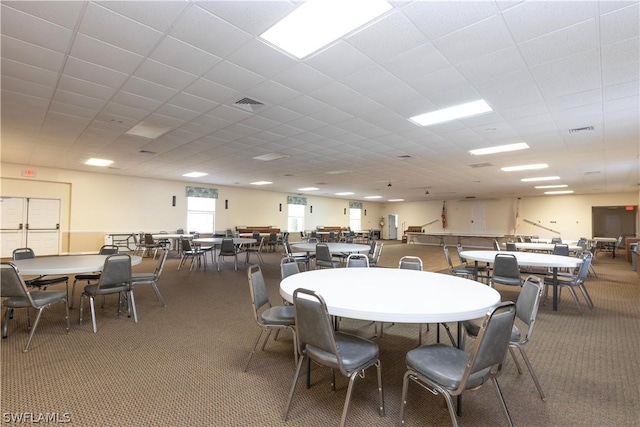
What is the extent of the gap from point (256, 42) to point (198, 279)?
5079mm

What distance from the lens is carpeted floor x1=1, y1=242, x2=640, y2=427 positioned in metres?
1.96

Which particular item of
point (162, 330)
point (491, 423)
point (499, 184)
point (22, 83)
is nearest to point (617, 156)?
point (499, 184)

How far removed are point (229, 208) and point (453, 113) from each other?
11.1 meters

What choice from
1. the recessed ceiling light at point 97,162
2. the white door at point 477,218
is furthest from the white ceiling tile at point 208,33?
the white door at point 477,218

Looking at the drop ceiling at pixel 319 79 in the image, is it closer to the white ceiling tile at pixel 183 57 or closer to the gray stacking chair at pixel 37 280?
the white ceiling tile at pixel 183 57

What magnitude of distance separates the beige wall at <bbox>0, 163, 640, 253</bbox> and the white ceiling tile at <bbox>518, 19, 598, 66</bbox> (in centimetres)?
1192

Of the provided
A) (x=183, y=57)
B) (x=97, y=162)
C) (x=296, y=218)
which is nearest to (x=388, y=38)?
(x=183, y=57)

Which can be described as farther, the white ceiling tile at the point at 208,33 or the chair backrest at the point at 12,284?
the chair backrest at the point at 12,284

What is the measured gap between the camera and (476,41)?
2721 millimetres

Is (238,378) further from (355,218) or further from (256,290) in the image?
(355,218)

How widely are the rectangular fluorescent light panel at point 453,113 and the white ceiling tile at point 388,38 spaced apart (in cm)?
177

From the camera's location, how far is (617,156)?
6.95 metres

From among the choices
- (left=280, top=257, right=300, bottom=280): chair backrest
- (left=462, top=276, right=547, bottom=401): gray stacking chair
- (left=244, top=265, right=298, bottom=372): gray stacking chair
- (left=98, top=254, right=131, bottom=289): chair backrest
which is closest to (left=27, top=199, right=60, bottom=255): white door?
(left=98, top=254, right=131, bottom=289): chair backrest

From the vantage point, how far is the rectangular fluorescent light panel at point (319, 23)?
2346mm
